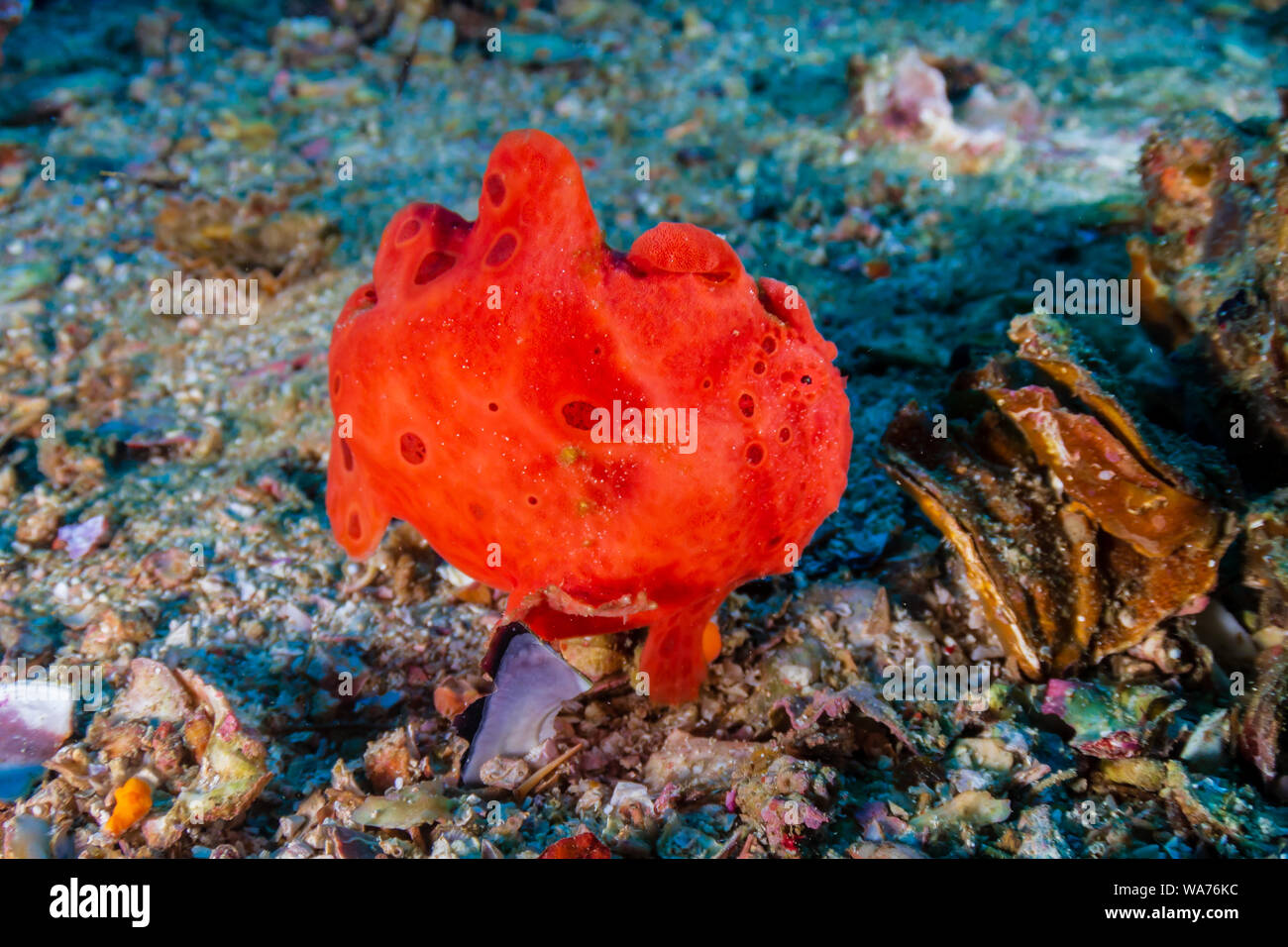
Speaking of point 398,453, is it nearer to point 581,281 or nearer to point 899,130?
point 581,281

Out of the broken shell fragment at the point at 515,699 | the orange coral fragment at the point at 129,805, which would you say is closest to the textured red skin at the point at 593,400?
the broken shell fragment at the point at 515,699

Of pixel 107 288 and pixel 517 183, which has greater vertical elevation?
pixel 517 183

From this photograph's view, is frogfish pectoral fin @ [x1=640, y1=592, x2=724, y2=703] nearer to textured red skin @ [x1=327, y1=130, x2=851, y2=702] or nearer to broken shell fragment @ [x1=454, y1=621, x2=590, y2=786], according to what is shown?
textured red skin @ [x1=327, y1=130, x2=851, y2=702]

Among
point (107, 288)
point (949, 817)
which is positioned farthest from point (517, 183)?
point (107, 288)

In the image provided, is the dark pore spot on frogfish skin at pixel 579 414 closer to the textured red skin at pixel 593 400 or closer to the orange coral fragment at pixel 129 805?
the textured red skin at pixel 593 400

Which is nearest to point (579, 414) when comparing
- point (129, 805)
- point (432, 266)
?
point (432, 266)
